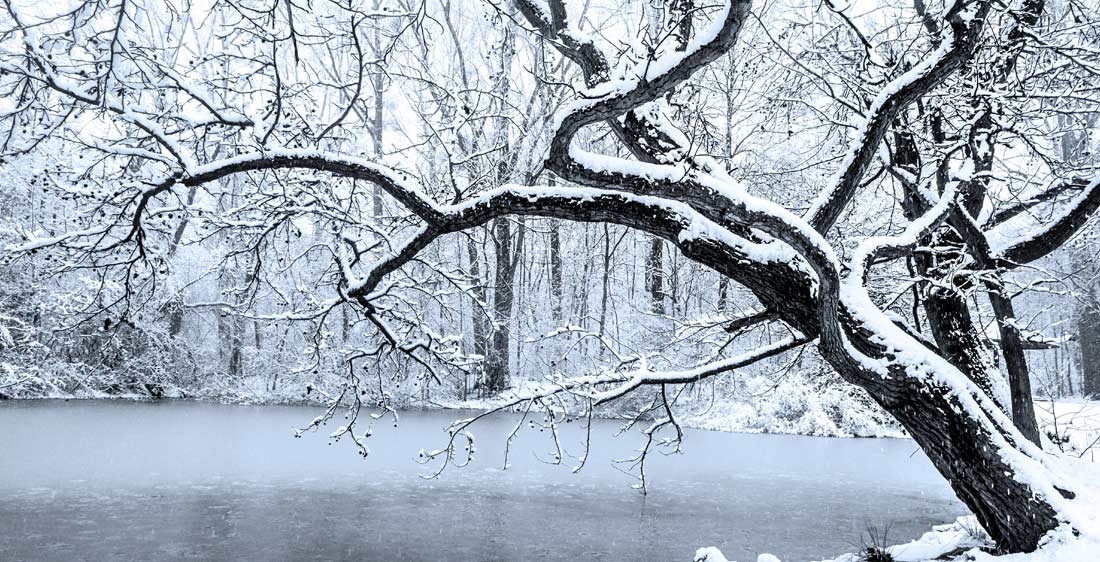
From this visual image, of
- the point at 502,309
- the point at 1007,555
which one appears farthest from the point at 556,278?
the point at 1007,555

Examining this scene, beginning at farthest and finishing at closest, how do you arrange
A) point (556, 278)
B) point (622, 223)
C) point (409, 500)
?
point (556, 278), point (409, 500), point (622, 223)

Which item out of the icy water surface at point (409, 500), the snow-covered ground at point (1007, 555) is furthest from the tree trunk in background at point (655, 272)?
the snow-covered ground at point (1007, 555)

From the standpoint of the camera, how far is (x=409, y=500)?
7148mm

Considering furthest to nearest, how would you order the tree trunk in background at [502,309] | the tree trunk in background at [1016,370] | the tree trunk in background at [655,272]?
the tree trunk in background at [502,309] → the tree trunk in background at [655,272] → the tree trunk in background at [1016,370]

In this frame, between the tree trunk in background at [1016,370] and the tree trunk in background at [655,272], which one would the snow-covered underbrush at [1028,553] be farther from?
the tree trunk in background at [655,272]

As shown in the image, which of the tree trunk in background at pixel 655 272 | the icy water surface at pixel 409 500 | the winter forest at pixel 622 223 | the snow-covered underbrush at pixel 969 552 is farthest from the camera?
the tree trunk in background at pixel 655 272

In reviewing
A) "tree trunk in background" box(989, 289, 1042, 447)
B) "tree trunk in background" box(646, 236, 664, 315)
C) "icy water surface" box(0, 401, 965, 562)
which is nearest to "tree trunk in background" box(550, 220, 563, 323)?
"tree trunk in background" box(646, 236, 664, 315)

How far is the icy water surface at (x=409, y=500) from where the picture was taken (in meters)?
5.45

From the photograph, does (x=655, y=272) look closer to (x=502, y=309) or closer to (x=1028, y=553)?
(x=502, y=309)

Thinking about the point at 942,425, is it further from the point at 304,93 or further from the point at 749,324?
the point at 304,93

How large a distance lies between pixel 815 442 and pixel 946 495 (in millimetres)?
4840

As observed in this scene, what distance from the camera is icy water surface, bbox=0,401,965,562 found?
17.9 feet

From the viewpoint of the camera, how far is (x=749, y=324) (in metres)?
5.41

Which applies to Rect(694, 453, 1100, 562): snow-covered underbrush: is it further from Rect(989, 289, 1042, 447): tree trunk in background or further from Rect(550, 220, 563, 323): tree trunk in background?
Rect(550, 220, 563, 323): tree trunk in background
